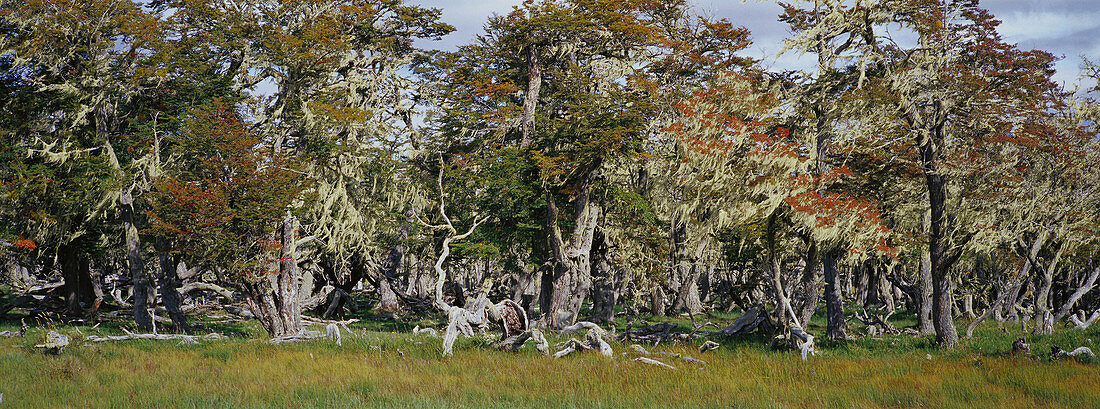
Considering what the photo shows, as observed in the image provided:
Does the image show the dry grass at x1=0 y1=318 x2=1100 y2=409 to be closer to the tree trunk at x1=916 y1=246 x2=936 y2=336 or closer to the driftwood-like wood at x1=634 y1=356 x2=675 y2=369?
the driftwood-like wood at x1=634 y1=356 x2=675 y2=369

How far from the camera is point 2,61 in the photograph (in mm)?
19578

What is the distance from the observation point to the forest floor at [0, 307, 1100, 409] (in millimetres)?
9164

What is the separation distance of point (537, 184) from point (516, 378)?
10229mm

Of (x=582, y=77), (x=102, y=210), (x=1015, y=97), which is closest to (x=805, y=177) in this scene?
(x=1015, y=97)

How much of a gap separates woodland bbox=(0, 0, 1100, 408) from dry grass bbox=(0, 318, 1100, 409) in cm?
11

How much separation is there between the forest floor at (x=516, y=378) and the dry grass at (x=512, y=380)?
0.09 feet

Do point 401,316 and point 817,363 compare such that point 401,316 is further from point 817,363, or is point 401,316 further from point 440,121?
point 817,363

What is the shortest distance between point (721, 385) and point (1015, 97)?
32.4 ft

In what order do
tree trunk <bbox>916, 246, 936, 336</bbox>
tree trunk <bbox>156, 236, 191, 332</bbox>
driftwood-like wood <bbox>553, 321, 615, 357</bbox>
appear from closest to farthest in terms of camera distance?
driftwood-like wood <bbox>553, 321, 615, 357</bbox>, tree trunk <bbox>916, 246, 936, 336</bbox>, tree trunk <bbox>156, 236, 191, 332</bbox>

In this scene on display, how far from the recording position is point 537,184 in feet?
66.8

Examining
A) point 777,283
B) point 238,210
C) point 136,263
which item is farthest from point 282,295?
point 777,283

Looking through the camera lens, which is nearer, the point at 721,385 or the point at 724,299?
the point at 721,385

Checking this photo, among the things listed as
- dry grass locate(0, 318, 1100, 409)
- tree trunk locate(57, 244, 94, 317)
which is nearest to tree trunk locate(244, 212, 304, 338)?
dry grass locate(0, 318, 1100, 409)

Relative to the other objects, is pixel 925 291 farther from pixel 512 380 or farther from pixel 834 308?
pixel 512 380
